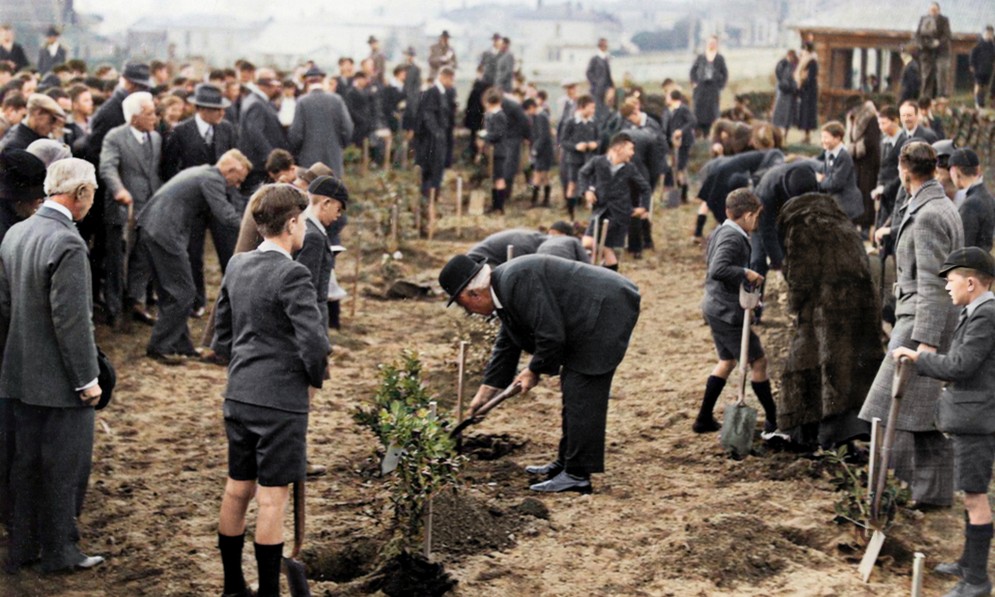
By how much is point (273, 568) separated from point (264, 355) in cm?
99

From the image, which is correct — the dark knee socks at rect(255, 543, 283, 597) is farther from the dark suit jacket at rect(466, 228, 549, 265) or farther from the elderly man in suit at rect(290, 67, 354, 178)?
the elderly man in suit at rect(290, 67, 354, 178)

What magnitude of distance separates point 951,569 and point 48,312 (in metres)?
4.73

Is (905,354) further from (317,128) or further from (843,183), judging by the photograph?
(317,128)

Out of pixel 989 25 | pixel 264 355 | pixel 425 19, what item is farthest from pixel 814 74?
pixel 264 355

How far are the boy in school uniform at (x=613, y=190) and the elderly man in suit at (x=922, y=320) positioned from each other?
6258mm

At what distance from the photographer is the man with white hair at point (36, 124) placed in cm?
957

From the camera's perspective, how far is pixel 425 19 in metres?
33.3

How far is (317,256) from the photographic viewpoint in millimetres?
7973

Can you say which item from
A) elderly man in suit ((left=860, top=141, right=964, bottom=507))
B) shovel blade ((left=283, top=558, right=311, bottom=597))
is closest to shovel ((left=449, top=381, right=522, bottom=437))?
shovel blade ((left=283, top=558, right=311, bottom=597))

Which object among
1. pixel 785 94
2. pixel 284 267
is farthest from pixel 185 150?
pixel 785 94

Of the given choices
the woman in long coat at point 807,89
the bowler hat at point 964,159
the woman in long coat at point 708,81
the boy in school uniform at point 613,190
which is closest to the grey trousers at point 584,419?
the bowler hat at point 964,159

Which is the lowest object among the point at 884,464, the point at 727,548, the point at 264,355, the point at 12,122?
the point at 727,548

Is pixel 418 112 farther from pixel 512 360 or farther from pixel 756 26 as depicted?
pixel 756 26

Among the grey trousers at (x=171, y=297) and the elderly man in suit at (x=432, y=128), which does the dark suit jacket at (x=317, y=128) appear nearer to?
the elderly man in suit at (x=432, y=128)
